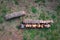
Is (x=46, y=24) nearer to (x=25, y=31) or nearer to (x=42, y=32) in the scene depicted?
(x=42, y=32)

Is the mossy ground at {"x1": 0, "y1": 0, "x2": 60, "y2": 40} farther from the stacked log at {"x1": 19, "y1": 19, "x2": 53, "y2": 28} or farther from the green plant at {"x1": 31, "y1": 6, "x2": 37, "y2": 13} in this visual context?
the stacked log at {"x1": 19, "y1": 19, "x2": 53, "y2": 28}

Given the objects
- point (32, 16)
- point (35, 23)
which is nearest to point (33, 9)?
point (32, 16)

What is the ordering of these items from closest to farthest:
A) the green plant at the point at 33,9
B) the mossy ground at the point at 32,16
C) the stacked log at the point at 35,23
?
the mossy ground at the point at 32,16 → the stacked log at the point at 35,23 → the green plant at the point at 33,9

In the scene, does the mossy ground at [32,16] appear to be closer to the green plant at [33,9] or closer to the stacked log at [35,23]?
the green plant at [33,9]

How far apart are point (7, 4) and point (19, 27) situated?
96 cm

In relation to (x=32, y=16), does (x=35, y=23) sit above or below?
below

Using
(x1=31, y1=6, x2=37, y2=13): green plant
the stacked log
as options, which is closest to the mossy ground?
(x1=31, y1=6, x2=37, y2=13): green plant

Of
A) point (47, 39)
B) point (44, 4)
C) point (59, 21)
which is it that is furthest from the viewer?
point (44, 4)

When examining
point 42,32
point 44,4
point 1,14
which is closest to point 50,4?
point 44,4

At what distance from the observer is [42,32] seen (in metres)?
5.74

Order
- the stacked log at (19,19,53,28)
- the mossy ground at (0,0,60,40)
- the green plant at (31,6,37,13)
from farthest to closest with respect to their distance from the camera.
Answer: the green plant at (31,6,37,13), the stacked log at (19,19,53,28), the mossy ground at (0,0,60,40)

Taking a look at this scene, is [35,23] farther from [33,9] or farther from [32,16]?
[33,9]

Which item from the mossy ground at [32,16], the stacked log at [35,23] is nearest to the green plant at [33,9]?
the mossy ground at [32,16]

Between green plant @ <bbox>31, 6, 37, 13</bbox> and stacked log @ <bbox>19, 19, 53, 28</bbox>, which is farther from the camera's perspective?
green plant @ <bbox>31, 6, 37, 13</bbox>
